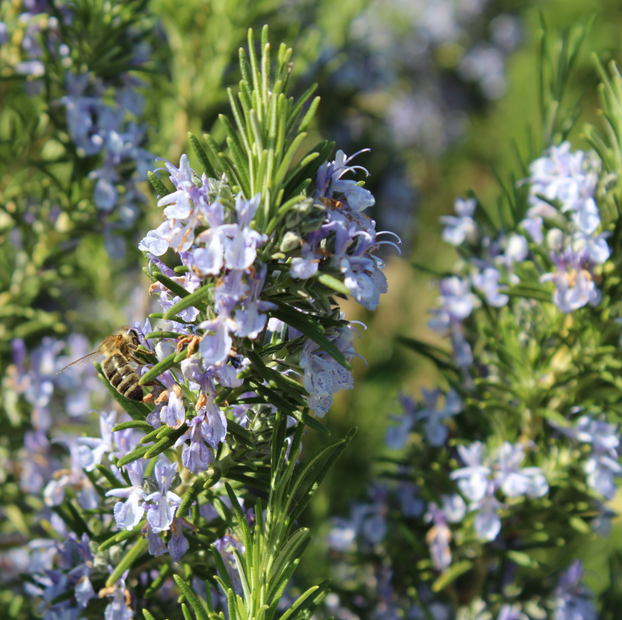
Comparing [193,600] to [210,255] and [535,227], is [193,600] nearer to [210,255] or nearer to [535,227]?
[210,255]

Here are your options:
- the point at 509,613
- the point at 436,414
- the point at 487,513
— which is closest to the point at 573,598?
the point at 509,613

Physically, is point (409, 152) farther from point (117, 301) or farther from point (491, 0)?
point (117, 301)

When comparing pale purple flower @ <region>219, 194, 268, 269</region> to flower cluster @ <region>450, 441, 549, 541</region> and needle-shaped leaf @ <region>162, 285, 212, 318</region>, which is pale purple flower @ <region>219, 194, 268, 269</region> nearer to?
needle-shaped leaf @ <region>162, 285, 212, 318</region>

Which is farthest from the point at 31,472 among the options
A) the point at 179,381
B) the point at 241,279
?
the point at 241,279

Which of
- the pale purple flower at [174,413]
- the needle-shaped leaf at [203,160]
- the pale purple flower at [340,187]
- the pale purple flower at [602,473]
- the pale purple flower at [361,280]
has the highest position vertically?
the needle-shaped leaf at [203,160]

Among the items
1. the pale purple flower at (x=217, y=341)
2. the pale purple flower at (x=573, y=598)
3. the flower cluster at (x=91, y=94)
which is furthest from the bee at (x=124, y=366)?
the pale purple flower at (x=573, y=598)

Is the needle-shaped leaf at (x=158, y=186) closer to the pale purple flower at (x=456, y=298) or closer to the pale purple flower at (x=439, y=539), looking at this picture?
the pale purple flower at (x=456, y=298)
